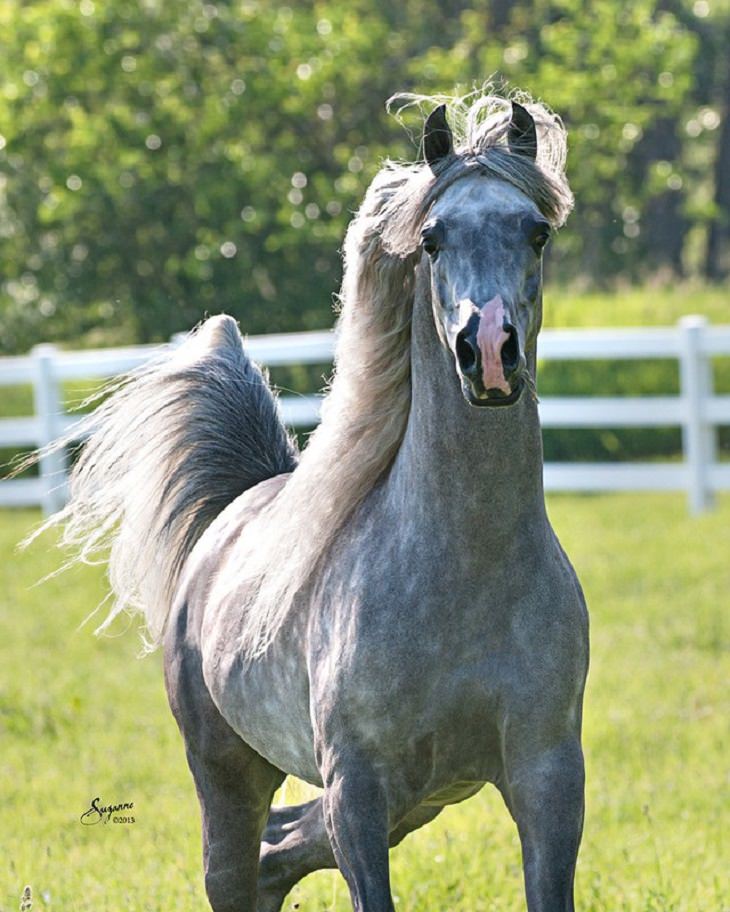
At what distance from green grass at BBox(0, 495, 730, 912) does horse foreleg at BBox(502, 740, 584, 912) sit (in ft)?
4.35

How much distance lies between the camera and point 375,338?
3465 millimetres

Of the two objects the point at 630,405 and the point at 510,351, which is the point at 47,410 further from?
the point at 510,351

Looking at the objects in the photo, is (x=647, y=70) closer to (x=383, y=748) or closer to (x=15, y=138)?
(x=15, y=138)

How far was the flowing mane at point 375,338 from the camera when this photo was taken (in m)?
3.32

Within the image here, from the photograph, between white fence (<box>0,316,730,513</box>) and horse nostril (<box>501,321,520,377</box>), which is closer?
horse nostril (<box>501,321,520,377</box>)

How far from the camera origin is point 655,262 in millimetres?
27188

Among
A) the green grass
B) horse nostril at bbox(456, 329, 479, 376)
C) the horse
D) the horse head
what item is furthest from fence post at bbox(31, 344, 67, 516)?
horse nostril at bbox(456, 329, 479, 376)

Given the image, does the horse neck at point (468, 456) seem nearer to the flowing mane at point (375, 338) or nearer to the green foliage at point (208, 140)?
the flowing mane at point (375, 338)

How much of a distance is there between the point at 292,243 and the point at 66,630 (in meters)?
8.00

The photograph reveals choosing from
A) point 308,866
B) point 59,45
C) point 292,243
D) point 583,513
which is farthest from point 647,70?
point 308,866

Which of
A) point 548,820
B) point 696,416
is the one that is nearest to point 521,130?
point 548,820

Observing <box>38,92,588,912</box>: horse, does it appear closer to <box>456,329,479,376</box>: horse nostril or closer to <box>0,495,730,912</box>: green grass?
<box>456,329,479,376</box>: horse nostril

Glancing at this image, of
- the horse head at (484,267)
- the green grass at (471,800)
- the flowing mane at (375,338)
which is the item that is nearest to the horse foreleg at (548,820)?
the flowing mane at (375,338)

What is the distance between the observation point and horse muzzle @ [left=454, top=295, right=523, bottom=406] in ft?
9.60
